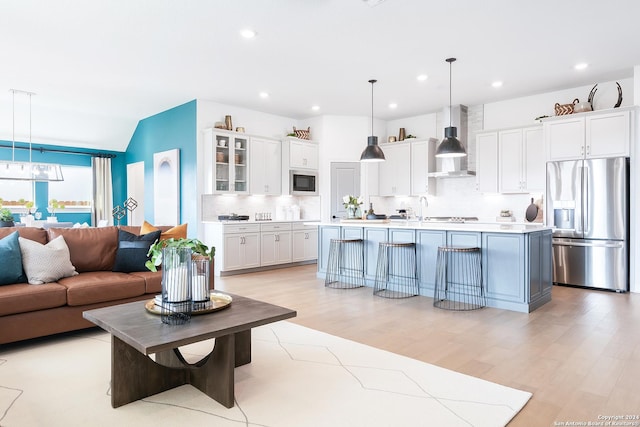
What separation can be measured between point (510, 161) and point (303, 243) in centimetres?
389

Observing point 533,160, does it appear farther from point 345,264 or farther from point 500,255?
point 345,264

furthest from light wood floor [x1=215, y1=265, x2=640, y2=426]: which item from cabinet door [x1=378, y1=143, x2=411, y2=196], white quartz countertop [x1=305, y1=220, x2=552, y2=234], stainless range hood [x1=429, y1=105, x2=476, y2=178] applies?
cabinet door [x1=378, y1=143, x2=411, y2=196]

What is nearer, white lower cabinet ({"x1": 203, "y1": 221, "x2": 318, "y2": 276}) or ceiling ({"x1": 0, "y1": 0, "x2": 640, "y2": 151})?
ceiling ({"x1": 0, "y1": 0, "x2": 640, "y2": 151})

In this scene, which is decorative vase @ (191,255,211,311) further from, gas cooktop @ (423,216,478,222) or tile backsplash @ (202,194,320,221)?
gas cooktop @ (423,216,478,222)

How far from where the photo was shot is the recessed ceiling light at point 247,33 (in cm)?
428

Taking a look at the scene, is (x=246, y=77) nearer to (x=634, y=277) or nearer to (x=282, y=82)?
(x=282, y=82)

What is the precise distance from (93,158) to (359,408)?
29.3 feet

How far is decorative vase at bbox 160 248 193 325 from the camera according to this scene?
236 cm

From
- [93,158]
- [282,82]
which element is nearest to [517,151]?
[282,82]

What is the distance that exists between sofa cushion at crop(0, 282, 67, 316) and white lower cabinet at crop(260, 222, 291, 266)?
3.98 m

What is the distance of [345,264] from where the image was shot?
605 centimetres

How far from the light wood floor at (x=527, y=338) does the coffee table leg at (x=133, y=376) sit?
1.56 meters

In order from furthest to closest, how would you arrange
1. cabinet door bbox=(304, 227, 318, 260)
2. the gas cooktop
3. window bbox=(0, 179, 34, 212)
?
1. window bbox=(0, 179, 34, 212)
2. cabinet door bbox=(304, 227, 318, 260)
3. the gas cooktop

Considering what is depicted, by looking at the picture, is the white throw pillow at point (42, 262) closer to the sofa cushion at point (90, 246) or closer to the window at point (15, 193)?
the sofa cushion at point (90, 246)
